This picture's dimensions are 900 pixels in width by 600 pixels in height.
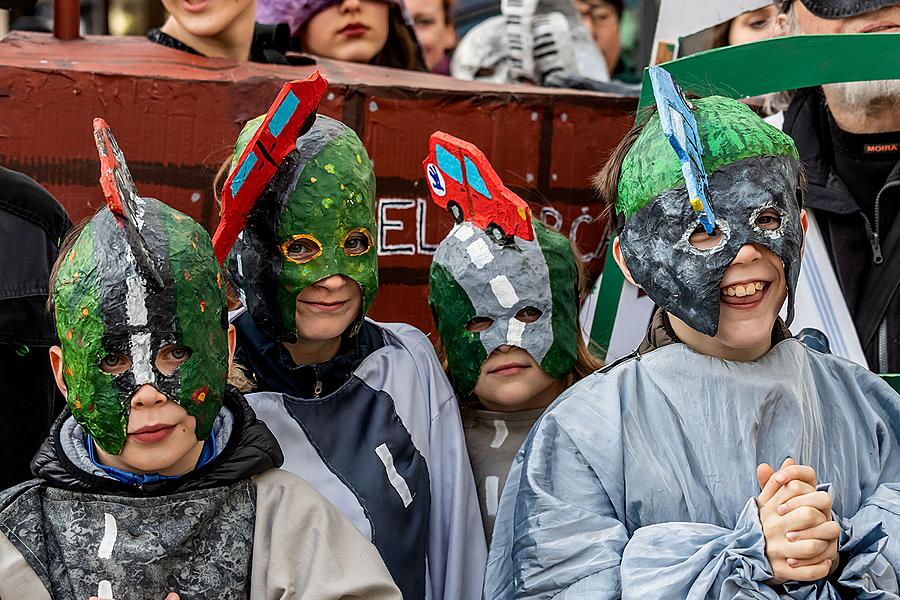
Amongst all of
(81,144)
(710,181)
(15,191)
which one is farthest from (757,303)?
(81,144)

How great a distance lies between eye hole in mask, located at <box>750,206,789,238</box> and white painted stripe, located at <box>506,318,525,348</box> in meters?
0.84

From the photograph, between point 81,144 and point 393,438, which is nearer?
point 393,438

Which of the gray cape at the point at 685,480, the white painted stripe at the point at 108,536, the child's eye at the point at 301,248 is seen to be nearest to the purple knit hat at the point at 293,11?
the child's eye at the point at 301,248

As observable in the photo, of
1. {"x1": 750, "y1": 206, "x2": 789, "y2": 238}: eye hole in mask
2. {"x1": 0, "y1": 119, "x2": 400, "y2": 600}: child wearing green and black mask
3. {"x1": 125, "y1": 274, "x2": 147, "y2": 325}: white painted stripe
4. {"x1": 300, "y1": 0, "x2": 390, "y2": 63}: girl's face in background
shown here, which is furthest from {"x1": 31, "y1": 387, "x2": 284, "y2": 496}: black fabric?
{"x1": 300, "y1": 0, "x2": 390, "y2": 63}: girl's face in background

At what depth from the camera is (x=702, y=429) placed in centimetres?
272

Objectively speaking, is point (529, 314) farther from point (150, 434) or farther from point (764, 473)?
point (150, 434)

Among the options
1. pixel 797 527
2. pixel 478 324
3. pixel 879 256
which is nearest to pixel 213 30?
pixel 478 324

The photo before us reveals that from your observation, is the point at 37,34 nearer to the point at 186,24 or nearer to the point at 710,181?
the point at 186,24

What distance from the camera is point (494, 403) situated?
349cm

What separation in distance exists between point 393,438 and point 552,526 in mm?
661

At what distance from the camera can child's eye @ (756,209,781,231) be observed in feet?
8.96

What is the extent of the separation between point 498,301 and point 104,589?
122 cm

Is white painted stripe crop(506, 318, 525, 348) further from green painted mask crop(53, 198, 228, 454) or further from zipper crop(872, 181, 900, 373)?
zipper crop(872, 181, 900, 373)

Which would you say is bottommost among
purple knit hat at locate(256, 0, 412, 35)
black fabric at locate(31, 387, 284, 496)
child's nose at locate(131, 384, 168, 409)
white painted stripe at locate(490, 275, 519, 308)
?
black fabric at locate(31, 387, 284, 496)
